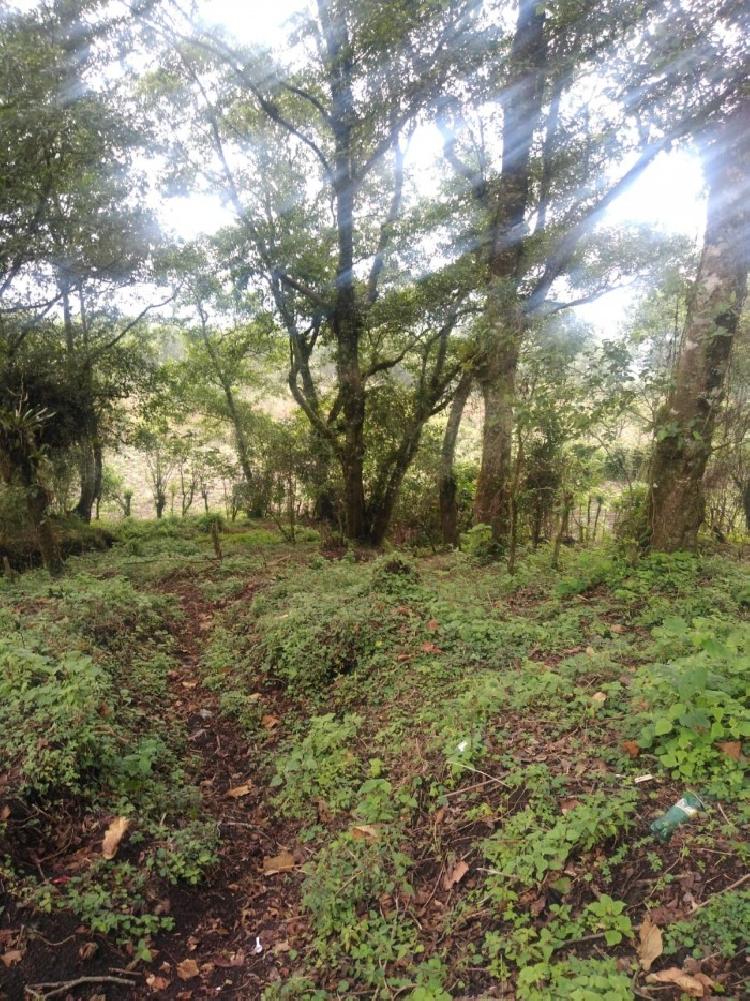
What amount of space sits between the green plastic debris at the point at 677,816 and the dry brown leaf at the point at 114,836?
271cm

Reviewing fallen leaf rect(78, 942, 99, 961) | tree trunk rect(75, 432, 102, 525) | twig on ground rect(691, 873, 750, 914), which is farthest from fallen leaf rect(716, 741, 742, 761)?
tree trunk rect(75, 432, 102, 525)

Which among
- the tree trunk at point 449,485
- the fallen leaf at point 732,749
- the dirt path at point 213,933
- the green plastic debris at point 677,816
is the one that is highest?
the tree trunk at point 449,485

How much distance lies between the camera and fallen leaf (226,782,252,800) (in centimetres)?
387

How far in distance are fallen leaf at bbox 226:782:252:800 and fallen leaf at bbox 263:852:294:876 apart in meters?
0.59

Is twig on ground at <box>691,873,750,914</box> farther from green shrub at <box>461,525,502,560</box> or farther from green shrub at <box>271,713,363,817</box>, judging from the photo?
green shrub at <box>461,525,502,560</box>

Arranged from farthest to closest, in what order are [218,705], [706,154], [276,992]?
[706,154]
[218,705]
[276,992]

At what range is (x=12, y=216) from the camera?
29.6 feet

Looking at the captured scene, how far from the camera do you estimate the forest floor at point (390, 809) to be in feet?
7.75

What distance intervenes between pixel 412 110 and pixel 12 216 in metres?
6.62

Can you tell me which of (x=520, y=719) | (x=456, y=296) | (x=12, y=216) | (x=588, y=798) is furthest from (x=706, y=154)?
(x=12, y=216)

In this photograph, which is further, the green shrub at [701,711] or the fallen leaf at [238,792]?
the fallen leaf at [238,792]

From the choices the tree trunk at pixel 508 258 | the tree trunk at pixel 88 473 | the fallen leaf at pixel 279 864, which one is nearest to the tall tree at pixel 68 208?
the tree trunk at pixel 88 473

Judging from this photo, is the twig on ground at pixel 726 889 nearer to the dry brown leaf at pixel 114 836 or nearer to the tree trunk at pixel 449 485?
the dry brown leaf at pixel 114 836

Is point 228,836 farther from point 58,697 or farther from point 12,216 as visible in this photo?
point 12,216
